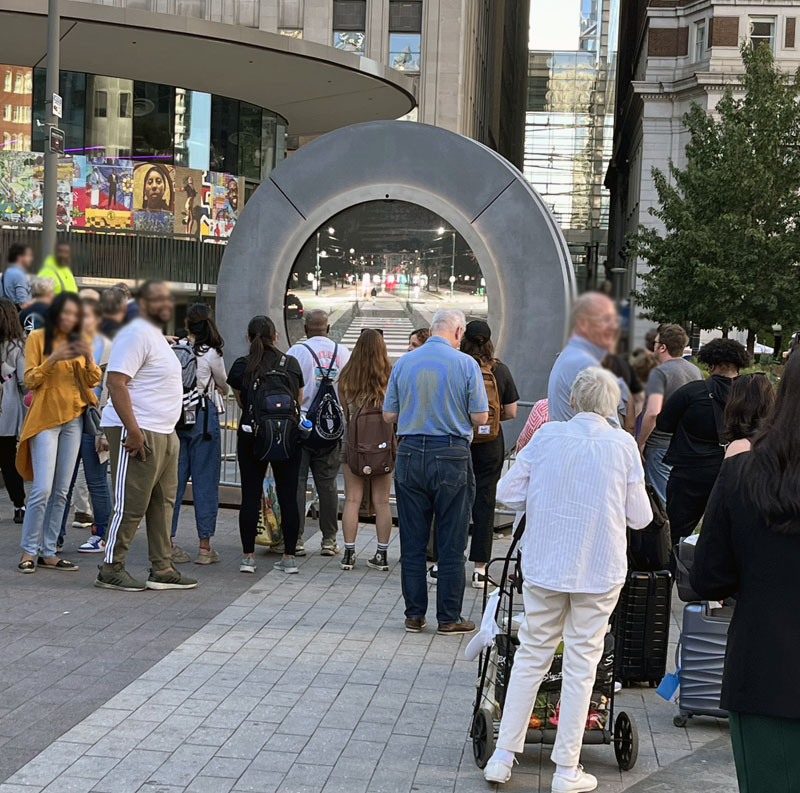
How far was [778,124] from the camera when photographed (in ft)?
109

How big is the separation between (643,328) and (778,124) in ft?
112

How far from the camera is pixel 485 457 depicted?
8188mm

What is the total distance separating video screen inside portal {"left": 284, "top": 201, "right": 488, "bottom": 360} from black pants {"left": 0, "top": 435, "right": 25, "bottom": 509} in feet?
8.99

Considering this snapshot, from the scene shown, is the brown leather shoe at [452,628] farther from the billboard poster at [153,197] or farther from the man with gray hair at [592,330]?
the man with gray hair at [592,330]

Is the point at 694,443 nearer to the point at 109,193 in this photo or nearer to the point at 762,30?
the point at 109,193

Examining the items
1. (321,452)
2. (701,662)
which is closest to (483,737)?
(701,662)

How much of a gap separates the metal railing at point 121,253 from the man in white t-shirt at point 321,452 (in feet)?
22.4

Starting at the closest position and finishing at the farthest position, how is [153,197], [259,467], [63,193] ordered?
1. [63,193]
2. [153,197]
3. [259,467]

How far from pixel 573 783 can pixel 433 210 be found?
21.8 feet

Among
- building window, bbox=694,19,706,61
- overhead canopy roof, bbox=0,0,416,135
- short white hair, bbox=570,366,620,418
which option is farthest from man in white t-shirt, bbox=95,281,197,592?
building window, bbox=694,19,706,61

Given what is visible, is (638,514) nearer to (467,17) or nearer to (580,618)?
(580,618)

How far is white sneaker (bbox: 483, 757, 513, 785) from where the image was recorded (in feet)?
15.0

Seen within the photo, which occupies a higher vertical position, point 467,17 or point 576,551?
point 467,17

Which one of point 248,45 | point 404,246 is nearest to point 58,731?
point 404,246
